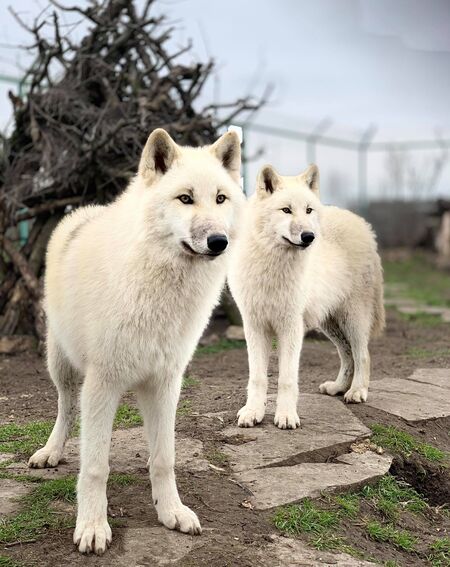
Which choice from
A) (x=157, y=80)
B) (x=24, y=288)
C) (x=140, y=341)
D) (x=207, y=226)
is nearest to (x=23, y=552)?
(x=140, y=341)

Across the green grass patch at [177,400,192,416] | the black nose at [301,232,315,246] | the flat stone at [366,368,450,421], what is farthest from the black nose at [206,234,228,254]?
the flat stone at [366,368,450,421]

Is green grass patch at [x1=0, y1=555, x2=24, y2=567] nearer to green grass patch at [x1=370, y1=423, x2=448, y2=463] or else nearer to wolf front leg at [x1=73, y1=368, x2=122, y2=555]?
wolf front leg at [x1=73, y1=368, x2=122, y2=555]

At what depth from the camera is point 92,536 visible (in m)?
2.78

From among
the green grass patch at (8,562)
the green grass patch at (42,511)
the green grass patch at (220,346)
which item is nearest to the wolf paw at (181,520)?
the green grass patch at (42,511)

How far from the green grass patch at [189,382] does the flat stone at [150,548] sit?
2420 mm

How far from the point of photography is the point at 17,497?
324 cm

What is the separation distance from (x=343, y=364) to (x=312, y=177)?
1.48 m

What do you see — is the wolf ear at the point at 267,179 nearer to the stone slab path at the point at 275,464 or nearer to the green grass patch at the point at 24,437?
the stone slab path at the point at 275,464

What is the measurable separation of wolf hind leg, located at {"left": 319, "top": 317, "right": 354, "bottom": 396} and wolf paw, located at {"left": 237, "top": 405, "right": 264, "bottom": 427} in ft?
3.24

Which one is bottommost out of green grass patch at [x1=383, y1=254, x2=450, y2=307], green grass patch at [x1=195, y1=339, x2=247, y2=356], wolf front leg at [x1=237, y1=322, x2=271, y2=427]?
green grass patch at [x1=383, y1=254, x2=450, y2=307]

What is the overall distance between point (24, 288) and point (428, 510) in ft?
15.7

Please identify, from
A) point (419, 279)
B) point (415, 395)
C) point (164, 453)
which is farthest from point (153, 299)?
point (419, 279)

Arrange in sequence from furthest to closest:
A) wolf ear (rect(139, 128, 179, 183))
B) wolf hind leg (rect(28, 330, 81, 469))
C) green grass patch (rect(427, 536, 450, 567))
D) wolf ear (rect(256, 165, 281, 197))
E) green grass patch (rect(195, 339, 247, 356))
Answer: green grass patch (rect(195, 339, 247, 356))
wolf ear (rect(256, 165, 281, 197))
wolf hind leg (rect(28, 330, 81, 469))
green grass patch (rect(427, 536, 450, 567))
wolf ear (rect(139, 128, 179, 183))

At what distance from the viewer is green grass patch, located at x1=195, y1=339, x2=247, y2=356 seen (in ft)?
24.0
